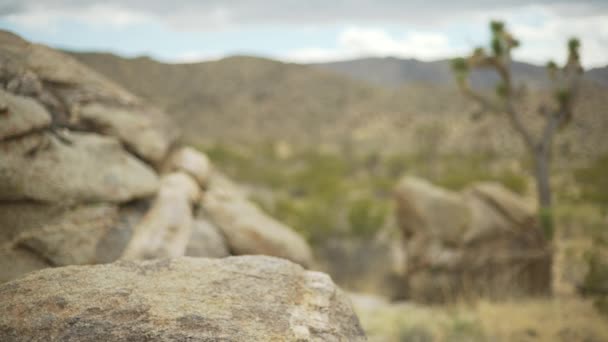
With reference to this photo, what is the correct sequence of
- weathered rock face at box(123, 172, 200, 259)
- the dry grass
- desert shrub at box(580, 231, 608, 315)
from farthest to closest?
desert shrub at box(580, 231, 608, 315) → the dry grass → weathered rock face at box(123, 172, 200, 259)

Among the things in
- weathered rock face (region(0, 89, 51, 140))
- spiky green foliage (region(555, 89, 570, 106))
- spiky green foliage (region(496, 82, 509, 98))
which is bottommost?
weathered rock face (region(0, 89, 51, 140))

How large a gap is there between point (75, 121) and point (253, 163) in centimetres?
2504

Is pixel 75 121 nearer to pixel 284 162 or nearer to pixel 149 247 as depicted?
pixel 149 247

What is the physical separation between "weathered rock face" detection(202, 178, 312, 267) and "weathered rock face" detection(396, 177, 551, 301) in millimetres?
3122

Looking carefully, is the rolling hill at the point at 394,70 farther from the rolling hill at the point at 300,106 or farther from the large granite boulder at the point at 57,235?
the large granite boulder at the point at 57,235

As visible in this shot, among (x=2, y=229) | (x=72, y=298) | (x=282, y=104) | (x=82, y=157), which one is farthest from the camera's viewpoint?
(x=282, y=104)

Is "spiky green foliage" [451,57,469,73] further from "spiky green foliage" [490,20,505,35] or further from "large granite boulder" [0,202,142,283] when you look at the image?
"large granite boulder" [0,202,142,283]

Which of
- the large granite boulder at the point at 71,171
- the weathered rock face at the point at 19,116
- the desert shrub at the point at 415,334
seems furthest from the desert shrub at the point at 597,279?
the weathered rock face at the point at 19,116

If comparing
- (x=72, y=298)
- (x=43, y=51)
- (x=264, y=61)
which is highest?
(x=264, y=61)

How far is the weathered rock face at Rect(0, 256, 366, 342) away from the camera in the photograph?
75.1 inches

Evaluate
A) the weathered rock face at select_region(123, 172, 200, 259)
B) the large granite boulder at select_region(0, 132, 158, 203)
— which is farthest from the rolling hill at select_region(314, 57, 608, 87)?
the large granite boulder at select_region(0, 132, 158, 203)

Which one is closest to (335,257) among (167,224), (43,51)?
(167,224)

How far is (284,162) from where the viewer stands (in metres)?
32.3

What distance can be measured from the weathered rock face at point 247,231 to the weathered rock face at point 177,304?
1.97 metres
